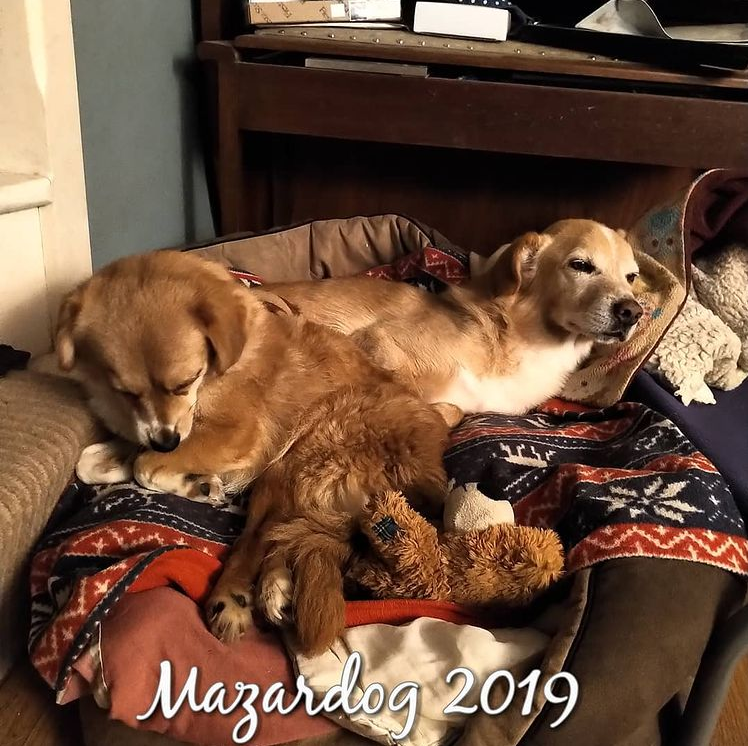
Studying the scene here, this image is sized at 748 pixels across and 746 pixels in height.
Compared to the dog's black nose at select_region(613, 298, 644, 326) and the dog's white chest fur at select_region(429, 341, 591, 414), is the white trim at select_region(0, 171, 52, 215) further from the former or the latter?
the dog's black nose at select_region(613, 298, 644, 326)

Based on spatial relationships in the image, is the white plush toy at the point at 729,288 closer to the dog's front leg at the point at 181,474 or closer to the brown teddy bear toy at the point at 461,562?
the brown teddy bear toy at the point at 461,562

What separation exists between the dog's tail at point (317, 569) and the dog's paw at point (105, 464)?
38 cm

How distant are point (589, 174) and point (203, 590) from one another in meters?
2.08

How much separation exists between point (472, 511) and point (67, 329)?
2.72 feet

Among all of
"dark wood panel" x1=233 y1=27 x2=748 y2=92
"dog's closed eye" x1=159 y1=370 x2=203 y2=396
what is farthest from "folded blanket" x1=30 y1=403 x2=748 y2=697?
"dark wood panel" x1=233 y1=27 x2=748 y2=92

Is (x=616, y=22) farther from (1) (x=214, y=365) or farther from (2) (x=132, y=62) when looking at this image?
(1) (x=214, y=365)

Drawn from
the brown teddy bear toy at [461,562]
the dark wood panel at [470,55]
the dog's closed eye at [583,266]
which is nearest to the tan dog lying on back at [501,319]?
the dog's closed eye at [583,266]

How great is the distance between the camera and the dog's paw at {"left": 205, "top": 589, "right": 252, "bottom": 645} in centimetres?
112

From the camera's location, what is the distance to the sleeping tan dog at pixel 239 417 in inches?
48.9

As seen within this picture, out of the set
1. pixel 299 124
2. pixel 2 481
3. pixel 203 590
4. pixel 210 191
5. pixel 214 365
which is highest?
pixel 299 124

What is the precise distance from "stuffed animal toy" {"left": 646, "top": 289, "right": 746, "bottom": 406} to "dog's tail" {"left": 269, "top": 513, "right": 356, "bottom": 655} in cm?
102

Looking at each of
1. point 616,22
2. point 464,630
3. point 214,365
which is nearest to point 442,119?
point 616,22

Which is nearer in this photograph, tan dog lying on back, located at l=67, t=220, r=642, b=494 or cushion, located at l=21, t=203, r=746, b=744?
cushion, located at l=21, t=203, r=746, b=744

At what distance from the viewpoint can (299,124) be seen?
6.53 ft
